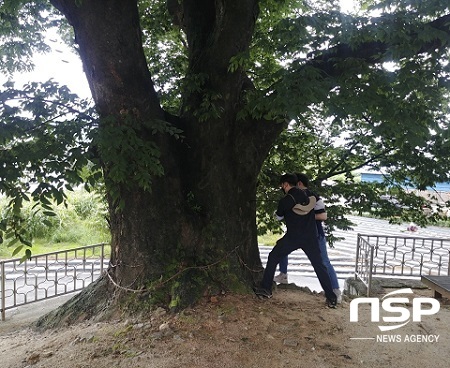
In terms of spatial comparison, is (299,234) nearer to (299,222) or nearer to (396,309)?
(299,222)

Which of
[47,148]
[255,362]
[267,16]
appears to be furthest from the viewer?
[267,16]

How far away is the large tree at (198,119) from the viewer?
3543mm

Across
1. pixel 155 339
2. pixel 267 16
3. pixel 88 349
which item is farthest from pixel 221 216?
pixel 267 16

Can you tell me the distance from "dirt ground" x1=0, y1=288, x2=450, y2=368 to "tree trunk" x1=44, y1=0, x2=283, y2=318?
0.38m

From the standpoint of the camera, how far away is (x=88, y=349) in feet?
11.4

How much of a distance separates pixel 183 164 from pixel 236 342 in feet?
7.52

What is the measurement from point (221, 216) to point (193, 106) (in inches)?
58.2

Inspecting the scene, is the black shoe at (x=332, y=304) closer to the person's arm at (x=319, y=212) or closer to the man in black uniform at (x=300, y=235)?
the man in black uniform at (x=300, y=235)

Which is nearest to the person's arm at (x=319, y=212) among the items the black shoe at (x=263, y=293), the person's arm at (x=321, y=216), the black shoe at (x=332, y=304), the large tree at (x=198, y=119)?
the person's arm at (x=321, y=216)

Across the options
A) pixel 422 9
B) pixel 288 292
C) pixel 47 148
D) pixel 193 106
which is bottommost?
pixel 288 292

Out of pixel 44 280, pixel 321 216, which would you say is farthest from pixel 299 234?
pixel 44 280

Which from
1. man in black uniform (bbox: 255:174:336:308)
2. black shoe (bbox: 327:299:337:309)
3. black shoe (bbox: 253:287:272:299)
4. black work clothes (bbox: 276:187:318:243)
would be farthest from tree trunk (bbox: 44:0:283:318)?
black shoe (bbox: 327:299:337:309)

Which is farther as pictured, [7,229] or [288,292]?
[288,292]

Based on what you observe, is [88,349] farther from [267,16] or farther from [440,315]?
[267,16]
